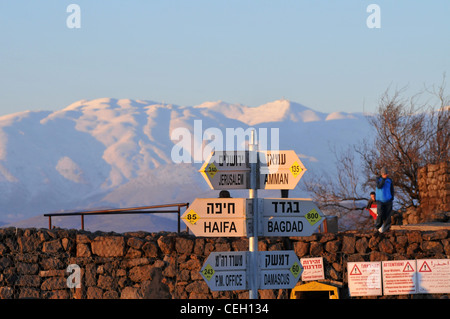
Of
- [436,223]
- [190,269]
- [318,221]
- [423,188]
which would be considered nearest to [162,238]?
[190,269]

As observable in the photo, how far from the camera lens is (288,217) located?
965 centimetres

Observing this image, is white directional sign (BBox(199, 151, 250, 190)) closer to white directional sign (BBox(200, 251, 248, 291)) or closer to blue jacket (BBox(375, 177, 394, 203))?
white directional sign (BBox(200, 251, 248, 291))

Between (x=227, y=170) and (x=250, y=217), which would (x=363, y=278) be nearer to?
(x=250, y=217)

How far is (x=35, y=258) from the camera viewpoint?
49.3ft

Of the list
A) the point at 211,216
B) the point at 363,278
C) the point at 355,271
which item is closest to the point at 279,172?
the point at 211,216

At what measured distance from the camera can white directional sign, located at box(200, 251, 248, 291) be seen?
942cm

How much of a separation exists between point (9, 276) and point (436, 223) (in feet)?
35.5

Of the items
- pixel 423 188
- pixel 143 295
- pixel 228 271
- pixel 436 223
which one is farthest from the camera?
pixel 423 188

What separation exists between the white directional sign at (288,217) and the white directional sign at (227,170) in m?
0.34

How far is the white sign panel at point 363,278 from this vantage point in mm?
15383

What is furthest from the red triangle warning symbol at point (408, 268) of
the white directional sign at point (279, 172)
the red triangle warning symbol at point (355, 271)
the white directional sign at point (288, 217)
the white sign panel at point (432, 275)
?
the white directional sign at point (279, 172)

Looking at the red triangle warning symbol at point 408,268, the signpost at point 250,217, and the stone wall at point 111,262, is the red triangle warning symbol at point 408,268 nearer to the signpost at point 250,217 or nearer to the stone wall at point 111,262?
the stone wall at point 111,262

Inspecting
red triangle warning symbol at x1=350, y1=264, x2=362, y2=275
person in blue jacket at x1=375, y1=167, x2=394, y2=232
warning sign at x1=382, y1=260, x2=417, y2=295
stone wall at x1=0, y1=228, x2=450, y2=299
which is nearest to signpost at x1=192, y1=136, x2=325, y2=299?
stone wall at x1=0, y1=228, x2=450, y2=299
